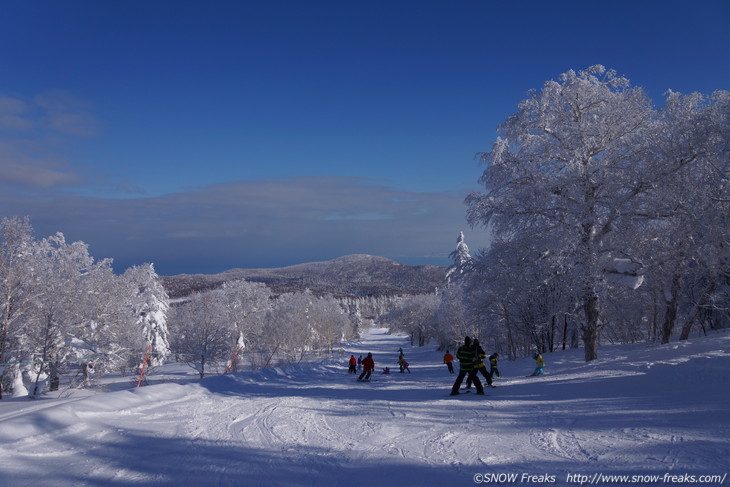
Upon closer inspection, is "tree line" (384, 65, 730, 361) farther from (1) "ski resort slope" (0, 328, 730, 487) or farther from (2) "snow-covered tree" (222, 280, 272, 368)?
(2) "snow-covered tree" (222, 280, 272, 368)

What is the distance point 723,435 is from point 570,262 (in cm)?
871

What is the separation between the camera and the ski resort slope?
5.32 metres

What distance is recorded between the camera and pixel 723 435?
223 inches

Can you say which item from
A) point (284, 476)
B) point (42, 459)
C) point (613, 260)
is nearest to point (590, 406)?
point (284, 476)

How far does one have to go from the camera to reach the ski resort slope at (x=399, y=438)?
5.32 metres

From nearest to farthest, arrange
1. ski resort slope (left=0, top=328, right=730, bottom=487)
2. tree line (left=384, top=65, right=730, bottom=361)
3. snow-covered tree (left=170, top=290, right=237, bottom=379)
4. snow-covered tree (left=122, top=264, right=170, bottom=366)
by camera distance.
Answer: ski resort slope (left=0, top=328, right=730, bottom=487), tree line (left=384, top=65, right=730, bottom=361), snow-covered tree (left=170, top=290, right=237, bottom=379), snow-covered tree (left=122, top=264, right=170, bottom=366)

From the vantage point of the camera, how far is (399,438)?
23.3 ft

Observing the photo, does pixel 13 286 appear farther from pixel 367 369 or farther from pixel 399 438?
pixel 399 438

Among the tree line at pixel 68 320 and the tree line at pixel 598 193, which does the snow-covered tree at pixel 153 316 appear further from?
the tree line at pixel 598 193

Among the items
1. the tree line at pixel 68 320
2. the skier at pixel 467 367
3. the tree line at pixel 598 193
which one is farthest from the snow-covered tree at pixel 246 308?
the skier at pixel 467 367

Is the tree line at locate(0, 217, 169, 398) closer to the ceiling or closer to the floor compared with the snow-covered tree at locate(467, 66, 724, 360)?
closer to the floor

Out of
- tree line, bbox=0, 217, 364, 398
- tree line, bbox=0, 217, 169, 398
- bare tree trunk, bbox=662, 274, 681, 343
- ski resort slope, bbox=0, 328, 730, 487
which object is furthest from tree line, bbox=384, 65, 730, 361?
tree line, bbox=0, 217, 169, 398

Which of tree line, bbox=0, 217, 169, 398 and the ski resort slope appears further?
tree line, bbox=0, 217, 169, 398

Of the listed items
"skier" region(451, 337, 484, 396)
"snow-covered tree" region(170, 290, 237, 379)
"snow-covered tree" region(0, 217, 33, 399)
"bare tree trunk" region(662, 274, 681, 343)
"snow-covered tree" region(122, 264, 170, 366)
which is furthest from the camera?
"snow-covered tree" region(122, 264, 170, 366)
